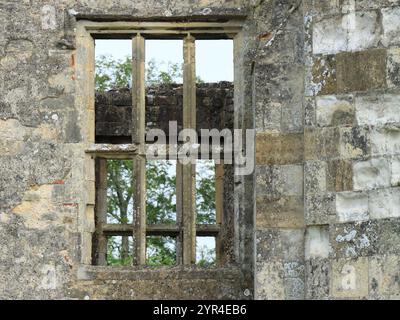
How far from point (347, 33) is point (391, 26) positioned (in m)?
0.31

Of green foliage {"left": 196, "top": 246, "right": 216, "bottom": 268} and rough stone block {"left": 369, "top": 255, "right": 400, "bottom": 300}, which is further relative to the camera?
green foliage {"left": 196, "top": 246, "right": 216, "bottom": 268}

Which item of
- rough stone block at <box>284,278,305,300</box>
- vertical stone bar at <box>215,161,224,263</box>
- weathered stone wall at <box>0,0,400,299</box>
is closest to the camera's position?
weathered stone wall at <box>0,0,400,299</box>

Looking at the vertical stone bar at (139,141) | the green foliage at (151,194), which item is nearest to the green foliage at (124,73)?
the green foliage at (151,194)

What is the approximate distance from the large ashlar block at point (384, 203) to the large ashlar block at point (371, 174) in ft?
0.17

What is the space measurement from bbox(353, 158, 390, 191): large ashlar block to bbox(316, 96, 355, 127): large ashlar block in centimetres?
32

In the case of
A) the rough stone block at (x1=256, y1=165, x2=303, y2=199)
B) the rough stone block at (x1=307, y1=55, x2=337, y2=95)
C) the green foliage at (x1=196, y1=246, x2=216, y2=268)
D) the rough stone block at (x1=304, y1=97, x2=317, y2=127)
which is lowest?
the green foliage at (x1=196, y1=246, x2=216, y2=268)

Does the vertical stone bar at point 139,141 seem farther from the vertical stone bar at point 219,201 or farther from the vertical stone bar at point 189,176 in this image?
the vertical stone bar at point 219,201

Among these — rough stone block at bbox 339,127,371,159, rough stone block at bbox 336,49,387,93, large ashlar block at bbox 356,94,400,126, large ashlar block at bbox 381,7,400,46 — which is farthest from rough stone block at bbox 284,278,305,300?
large ashlar block at bbox 381,7,400,46

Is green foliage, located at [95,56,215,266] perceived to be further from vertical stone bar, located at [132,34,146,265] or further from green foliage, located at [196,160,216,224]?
vertical stone bar, located at [132,34,146,265]

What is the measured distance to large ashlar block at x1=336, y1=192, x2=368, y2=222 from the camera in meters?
8.70

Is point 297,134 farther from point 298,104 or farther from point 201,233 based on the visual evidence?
point 201,233

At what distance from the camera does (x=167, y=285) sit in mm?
9820

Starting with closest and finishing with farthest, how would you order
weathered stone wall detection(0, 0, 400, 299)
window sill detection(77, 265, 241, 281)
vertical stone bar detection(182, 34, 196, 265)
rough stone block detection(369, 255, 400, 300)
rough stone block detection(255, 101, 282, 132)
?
1. rough stone block detection(369, 255, 400, 300)
2. weathered stone wall detection(0, 0, 400, 299)
3. rough stone block detection(255, 101, 282, 132)
4. window sill detection(77, 265, 241, 281)
5. vertical stone bar detection(182, 34, 196, 265)

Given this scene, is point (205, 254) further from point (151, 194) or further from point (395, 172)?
point (395, 172)
